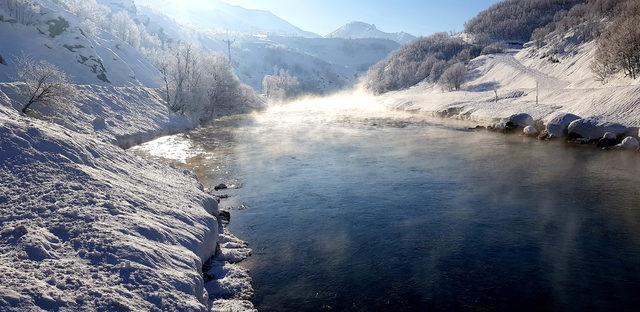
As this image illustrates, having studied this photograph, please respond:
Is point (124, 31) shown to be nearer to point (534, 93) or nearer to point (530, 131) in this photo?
point (534, 93)

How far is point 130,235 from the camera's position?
14242 millimetres

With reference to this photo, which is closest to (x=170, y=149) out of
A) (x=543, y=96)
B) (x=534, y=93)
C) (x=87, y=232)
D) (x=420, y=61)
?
(x=87, y=232)

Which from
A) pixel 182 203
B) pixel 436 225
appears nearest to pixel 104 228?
pixel 182 203

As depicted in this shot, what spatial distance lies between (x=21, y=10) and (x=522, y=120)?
81.5 meters

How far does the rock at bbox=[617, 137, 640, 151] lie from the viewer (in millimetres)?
38306

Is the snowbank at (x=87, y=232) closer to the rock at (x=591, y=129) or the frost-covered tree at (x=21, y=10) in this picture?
the rock at (x=591, y=129)

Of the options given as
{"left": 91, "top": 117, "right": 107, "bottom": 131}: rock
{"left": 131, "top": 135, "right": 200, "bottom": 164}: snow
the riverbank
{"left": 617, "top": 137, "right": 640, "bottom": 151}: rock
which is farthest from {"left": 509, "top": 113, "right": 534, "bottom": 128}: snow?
{"left": 91, "top": 117, "right": 107, "bottom": 131}: rock

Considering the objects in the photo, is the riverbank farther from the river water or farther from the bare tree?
the bare tree

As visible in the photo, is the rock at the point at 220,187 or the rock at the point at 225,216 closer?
the rock at the point at 225,216

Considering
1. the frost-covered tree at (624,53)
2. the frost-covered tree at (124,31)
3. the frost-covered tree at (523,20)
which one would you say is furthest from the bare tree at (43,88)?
the frost-covered tree at (523,20)

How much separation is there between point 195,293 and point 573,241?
16.4 m

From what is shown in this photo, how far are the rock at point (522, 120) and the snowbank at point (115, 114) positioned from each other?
45.5 meters

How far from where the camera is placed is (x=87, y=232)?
1344 cm

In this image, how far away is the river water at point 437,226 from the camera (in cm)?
1502
